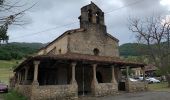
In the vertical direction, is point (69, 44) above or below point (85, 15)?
below

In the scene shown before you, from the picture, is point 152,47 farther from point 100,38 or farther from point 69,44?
point 69,44

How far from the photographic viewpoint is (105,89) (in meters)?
23.6

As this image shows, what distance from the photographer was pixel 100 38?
2948 cm

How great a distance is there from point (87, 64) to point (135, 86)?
6.50 m

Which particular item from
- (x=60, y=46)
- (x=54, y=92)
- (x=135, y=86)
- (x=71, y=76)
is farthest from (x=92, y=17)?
(x=54, y=92)

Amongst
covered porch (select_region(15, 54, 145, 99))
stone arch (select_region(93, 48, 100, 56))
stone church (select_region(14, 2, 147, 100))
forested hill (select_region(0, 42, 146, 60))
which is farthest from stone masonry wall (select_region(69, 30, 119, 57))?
forested hill (select_region(0, 42, 146, 60))

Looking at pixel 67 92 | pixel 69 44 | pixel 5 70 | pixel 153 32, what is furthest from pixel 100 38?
pixel 5 70

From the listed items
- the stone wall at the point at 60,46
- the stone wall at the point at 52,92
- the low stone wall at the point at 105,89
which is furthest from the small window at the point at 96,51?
the stone wall at the point at 52,92

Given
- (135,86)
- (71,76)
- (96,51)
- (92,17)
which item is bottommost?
(135,86)

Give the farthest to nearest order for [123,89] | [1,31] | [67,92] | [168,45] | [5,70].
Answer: [5,70]
[168,45]
[123,89]
[67,92]
[1,31]

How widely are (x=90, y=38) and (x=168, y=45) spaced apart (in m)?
16.3

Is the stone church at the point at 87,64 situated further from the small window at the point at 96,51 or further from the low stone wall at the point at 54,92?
the low stone wall at the point at 54,92

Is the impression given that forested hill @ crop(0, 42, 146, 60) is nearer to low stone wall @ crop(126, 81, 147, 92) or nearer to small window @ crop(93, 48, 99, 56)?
small window @ crop(93, 48, 99, 56)

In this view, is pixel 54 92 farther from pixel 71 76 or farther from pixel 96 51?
pixel 96 51
